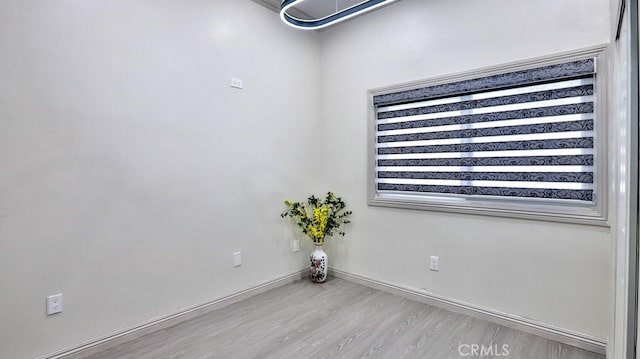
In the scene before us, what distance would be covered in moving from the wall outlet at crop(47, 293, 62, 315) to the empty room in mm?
12

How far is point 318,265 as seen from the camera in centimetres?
348

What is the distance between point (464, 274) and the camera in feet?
9.10

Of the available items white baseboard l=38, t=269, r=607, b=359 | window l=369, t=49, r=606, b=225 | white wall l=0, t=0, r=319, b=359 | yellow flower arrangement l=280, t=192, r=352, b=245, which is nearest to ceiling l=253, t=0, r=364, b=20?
white wall l=0, t=0, r=319, b=359

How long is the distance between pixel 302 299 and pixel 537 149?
2321mm

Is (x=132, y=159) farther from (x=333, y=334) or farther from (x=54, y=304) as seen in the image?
(x=333, y=334)

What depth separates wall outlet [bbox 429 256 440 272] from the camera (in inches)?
115

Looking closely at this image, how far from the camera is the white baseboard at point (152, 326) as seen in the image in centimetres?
212

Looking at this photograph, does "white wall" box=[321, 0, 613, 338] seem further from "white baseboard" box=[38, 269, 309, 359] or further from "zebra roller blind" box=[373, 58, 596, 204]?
"white baseboard" box=[38, 269, 309, 359]

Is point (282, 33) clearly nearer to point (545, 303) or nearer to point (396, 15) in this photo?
point (396, 15)

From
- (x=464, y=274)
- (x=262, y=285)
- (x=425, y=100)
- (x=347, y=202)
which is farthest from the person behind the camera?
(x=347, y=202)

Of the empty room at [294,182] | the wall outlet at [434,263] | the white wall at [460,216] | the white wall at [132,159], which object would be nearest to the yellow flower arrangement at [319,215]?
the empty room at [294,182]

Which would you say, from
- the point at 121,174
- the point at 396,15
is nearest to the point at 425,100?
the point at 396,15

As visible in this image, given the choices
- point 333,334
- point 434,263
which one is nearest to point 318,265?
point 333,334

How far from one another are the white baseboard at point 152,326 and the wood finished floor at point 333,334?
0.15 feet
